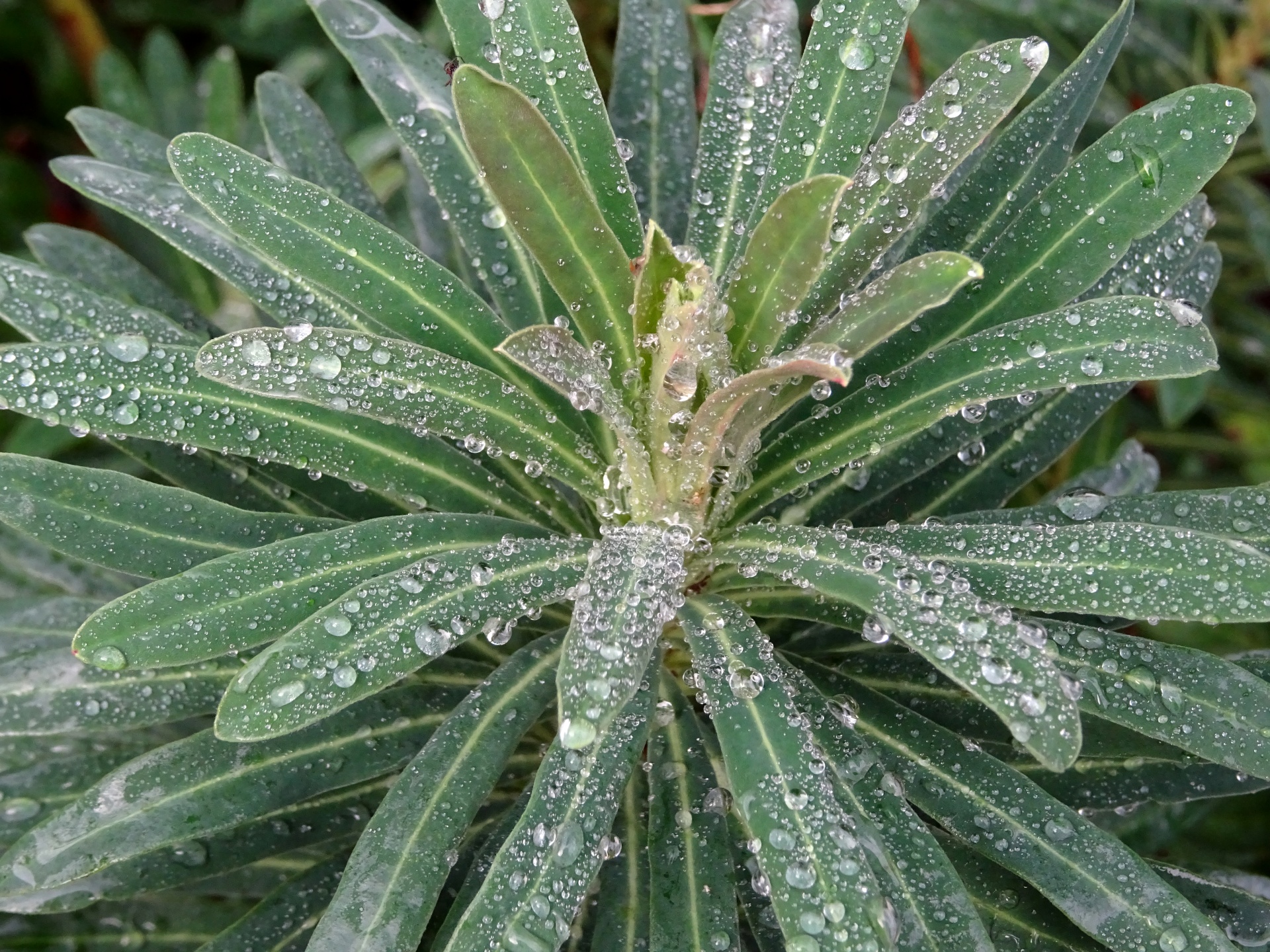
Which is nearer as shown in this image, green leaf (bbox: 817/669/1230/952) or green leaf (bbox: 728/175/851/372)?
green leaf (bbox: 728/175/851/372)

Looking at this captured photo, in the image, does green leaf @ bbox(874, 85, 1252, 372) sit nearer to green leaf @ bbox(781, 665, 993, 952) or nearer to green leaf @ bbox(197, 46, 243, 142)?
green leaf @ bbox(781, 665, 993, 952)

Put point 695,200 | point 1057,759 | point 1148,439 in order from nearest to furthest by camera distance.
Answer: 1. point 1057,759
2. point 695,200
3. point 1148,439

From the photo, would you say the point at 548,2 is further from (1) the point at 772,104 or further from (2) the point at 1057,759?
(2) the point at 1057,759

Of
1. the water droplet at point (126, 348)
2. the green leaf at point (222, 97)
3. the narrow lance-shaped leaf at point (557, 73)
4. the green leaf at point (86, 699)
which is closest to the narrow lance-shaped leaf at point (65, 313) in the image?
the water droplet at point (126, 348)

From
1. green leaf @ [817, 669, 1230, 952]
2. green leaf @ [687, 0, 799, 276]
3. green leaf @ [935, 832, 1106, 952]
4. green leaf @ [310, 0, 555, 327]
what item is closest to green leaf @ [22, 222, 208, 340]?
green leaf @ [310, 0, 555, 327]

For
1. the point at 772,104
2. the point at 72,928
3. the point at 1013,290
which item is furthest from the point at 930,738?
the point at 72,928

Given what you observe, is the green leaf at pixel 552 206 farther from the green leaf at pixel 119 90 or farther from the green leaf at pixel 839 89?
the green leaf at pixel 119 90


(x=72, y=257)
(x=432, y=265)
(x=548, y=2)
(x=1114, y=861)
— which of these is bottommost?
(x=1114, y=861)
